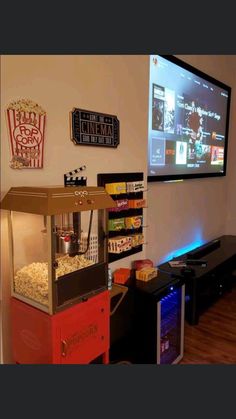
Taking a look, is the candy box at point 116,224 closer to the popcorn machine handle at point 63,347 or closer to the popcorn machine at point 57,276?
the popcorn machine at point 57,276

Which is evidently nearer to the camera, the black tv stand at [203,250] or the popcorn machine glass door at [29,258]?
the popcorn machine glass door at [29,258]

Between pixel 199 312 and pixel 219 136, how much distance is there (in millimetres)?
2236

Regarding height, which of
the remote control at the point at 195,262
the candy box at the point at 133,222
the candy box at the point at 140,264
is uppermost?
the candy box at the point at 133,222

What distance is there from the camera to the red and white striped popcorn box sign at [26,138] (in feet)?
4.99

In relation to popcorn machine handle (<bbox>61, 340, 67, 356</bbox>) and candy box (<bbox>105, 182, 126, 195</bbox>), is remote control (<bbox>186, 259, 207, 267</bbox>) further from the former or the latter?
popcorn machine handle (<bbox>61, 340, 67, 356</bbox>)

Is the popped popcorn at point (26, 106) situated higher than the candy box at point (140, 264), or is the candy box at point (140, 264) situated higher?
the popped popcorn at point (26, 106)

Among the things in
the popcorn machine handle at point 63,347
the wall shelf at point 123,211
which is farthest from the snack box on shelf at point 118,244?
the popcorn machine handle at point 63,347

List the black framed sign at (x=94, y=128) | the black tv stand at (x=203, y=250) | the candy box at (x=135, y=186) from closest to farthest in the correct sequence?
the black framed sign at (x=94, y=128)
the candy box at (x=135, y=186)
the black tv stand at (x=203, y=250)

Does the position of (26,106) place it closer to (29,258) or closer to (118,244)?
(29,258)

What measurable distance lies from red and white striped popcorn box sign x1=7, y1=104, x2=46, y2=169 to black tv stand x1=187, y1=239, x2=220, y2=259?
2115 mm

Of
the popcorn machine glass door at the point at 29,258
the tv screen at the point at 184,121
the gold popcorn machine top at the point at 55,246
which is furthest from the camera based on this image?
the tv screen at the point at 184,121

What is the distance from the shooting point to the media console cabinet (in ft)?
9.13

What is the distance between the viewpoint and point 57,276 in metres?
1.40

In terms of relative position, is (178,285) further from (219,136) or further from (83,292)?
(219,136)
